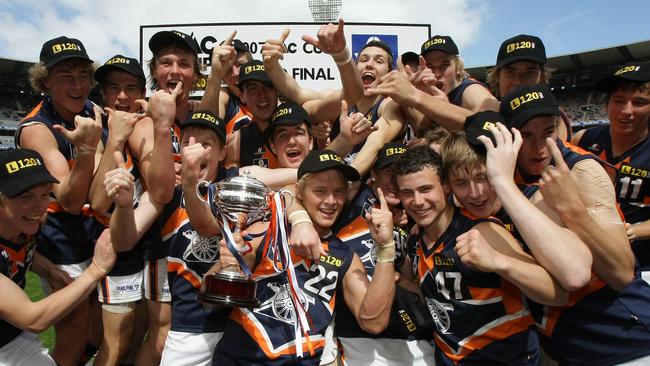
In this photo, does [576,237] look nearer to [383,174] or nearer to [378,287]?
[378,287]

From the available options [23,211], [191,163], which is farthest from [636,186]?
[23,211]

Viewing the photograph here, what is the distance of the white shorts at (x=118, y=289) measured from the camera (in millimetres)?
3560

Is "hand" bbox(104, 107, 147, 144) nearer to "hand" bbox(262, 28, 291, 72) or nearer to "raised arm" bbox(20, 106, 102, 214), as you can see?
"raised arm" bbox(20, 106, 102, 214)

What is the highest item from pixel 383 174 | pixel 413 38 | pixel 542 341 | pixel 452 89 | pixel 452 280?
pixel 413 38

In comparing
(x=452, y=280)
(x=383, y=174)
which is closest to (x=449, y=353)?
(x=452, y=280)

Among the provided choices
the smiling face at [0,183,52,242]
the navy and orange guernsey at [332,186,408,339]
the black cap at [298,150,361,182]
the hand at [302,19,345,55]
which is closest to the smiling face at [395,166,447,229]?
the black cap at [298,150,361,182]

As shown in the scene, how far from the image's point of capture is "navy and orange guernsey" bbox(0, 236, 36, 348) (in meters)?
2.74

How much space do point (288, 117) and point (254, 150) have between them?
25.1 inches

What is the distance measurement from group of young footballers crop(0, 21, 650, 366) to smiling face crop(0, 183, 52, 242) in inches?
0.4

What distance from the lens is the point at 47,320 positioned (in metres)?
2.65

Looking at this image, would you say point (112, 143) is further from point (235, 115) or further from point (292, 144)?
point (235, 115)

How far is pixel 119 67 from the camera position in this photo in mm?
3770

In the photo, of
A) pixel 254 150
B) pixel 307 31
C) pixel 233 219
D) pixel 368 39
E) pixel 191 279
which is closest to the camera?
pixel 233 219

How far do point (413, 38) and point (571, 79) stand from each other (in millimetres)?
28503
